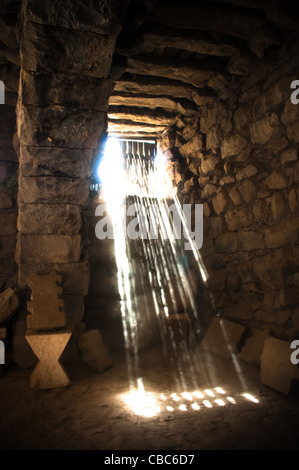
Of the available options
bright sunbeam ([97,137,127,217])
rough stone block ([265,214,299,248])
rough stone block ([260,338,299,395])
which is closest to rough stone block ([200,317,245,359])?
rough stone block ([260,338,299,395])

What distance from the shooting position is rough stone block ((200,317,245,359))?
3314 mm

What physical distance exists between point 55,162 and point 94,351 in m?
1.87

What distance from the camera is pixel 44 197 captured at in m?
3.15

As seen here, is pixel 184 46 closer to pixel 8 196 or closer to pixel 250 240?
pixel 250 240

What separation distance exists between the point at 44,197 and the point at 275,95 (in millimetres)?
2396

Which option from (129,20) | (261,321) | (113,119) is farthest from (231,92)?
(261,321)

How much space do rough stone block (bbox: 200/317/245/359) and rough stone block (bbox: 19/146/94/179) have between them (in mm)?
2181

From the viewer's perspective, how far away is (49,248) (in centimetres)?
320

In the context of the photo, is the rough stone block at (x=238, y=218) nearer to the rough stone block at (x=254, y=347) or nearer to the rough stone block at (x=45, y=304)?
the rough stone block at (x=254, y=347)

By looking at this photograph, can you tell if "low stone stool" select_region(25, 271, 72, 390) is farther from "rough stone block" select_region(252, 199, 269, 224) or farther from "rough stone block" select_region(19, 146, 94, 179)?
"rough stone block" select_region(252, 199, 269, 224)

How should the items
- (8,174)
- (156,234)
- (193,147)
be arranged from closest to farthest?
(8,174), (193,147), (156,234)

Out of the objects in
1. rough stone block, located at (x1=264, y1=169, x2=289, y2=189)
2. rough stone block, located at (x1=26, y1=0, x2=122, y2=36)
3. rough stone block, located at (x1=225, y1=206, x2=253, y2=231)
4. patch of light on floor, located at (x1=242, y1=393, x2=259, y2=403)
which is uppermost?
rough stone block, located at (x1=26, y1=0, x2=122, y2=36)

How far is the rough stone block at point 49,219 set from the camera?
3.12m

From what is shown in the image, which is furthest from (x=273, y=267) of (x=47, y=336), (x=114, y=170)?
(x=114, y=170)
